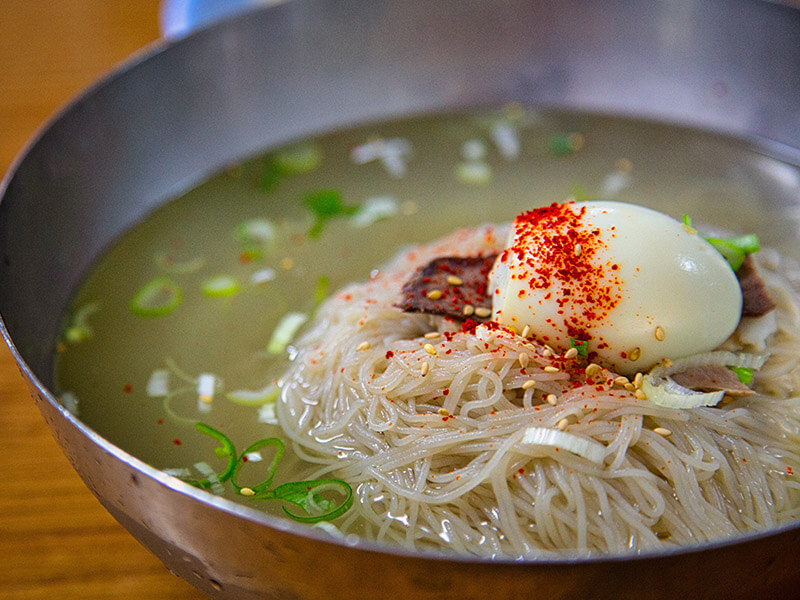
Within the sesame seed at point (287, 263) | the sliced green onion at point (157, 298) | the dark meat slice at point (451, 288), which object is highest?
the dark meat slice at point (451, 288)

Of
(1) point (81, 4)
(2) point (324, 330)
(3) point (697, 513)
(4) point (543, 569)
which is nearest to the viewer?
(4) point (543, 569)

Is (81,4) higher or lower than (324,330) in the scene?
higher

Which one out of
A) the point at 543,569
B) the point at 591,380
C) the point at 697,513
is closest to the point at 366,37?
the point at 591,380

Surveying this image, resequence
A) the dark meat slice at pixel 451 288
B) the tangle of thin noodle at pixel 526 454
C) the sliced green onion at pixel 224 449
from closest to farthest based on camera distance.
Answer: the tangle of thin noodle at pixel 526 454
the sliced green onion at pixel 224 449
the dark meat slice at pixel 451 288

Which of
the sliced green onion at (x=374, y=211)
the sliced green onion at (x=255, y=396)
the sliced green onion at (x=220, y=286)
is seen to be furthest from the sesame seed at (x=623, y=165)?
the sliced green onion at (x=255, y=396)

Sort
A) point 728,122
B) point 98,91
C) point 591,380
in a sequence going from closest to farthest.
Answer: point 591,380 → point 98,91 → point 728,122

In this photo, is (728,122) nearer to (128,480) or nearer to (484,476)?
(484,476)

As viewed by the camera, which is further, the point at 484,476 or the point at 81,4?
the point at 81,4

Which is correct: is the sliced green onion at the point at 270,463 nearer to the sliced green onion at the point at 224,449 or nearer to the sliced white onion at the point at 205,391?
the sliced green onion at the point at 224,449

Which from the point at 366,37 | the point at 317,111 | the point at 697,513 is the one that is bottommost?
the point at 697,513
